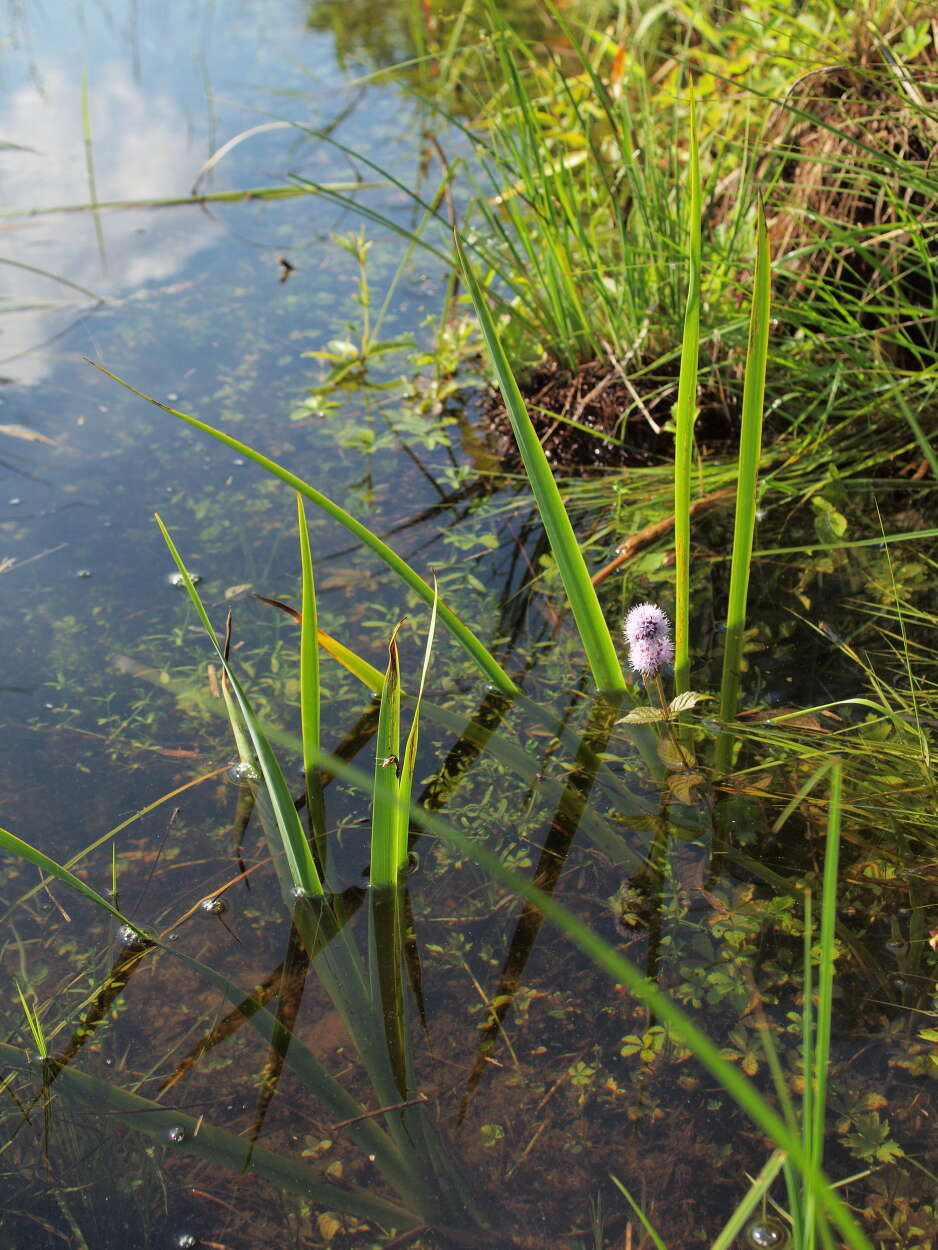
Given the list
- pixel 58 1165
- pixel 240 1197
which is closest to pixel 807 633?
pixel 240 1197

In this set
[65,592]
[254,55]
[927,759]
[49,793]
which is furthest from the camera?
[254,55]

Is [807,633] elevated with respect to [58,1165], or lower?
elevated

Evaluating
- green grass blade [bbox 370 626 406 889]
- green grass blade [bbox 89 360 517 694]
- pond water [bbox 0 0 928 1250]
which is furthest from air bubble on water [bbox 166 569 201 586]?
green grass blade [bbox 370 626 406 889]

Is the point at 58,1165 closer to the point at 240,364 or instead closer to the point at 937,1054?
the point at 937,1054

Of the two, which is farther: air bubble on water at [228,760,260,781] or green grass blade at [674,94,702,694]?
air bubble on water at [228,760,260,781]

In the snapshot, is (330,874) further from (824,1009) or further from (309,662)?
(824,1009)

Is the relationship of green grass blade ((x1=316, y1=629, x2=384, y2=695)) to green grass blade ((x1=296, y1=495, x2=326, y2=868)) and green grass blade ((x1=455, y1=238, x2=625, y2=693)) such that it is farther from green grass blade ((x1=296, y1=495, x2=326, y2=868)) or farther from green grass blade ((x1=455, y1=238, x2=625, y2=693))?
green grass blade ((x1=455, y1=238, x2=625, y2=693))
